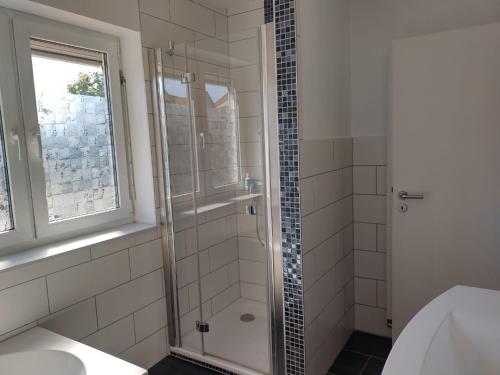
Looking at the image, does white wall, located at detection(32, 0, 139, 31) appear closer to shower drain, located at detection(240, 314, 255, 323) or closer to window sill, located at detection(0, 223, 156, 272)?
window sill, located at detection(0, 223, 156, 272)

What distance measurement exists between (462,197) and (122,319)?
74.0 inches

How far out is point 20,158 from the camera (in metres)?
1.65

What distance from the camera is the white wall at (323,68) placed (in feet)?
5.82

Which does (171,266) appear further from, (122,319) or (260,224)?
(260,224)

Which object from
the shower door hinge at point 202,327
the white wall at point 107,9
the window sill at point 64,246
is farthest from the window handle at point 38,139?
the shower door hinge at point 202,327

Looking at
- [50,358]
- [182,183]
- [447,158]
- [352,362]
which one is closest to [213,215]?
[182,183]

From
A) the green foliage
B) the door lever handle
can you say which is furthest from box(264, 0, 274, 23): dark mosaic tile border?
the door lever handle

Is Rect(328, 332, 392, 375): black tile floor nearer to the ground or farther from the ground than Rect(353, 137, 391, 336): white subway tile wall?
nearer to the ground

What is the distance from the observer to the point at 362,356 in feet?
7.38

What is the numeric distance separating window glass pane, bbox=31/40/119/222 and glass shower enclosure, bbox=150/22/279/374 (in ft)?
0.95

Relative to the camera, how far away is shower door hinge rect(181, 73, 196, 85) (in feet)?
6.69

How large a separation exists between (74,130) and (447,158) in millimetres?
1913

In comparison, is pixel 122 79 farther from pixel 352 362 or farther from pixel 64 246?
pixel 352 362

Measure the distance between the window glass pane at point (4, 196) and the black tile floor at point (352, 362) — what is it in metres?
1.10
